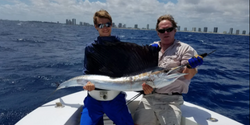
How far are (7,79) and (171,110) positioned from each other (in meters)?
5.00

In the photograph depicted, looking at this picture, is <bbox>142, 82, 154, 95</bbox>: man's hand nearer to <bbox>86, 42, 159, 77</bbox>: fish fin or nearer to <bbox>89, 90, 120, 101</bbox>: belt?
<bbox>86, 42, 159, 77</bbox>: fish fin

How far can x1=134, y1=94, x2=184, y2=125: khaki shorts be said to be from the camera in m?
1.88

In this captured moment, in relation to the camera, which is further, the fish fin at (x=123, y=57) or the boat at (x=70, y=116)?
the boat at (x=70, y=116)

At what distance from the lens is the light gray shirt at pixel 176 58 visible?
182 cm

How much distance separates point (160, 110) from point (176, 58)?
620mm

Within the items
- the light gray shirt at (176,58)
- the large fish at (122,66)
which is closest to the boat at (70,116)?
the light gray shirt at (176,58)

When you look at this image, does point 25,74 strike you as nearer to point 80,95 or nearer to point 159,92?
point 80,95

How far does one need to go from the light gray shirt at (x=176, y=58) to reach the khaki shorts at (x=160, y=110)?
100 millimetres

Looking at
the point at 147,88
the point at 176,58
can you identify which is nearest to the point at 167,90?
the point at 176,58

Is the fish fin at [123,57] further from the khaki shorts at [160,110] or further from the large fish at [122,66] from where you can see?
the khaki shorts at [160,110]

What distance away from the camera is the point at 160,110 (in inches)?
77.5

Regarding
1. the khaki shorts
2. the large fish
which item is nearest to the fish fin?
the large fish

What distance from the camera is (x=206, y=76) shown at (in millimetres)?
6473

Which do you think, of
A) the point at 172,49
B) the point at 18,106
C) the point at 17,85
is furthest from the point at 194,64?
the point at 17,85
